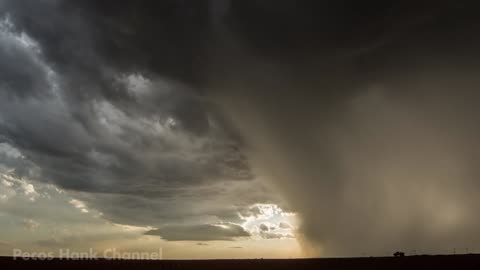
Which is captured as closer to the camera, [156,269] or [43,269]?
[43,269]

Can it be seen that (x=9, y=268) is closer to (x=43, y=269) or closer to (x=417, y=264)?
(x=43, y=269)

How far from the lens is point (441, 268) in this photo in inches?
3423

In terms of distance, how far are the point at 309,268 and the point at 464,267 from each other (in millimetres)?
29424

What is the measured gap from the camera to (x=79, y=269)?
94.2m

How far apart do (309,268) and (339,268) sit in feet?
23.1

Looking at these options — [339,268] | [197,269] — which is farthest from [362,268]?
[197,269]

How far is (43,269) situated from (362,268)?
60.9 m

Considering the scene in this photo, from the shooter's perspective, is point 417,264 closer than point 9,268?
No

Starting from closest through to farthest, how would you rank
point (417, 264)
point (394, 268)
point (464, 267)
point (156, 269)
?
point (464, 267) → point (394, 268) → point (417, 264) → point (156, 269)

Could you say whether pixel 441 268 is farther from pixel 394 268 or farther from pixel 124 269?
pixel 124 269

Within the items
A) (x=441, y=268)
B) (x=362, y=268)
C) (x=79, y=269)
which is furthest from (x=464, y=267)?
(x=79, y=269)

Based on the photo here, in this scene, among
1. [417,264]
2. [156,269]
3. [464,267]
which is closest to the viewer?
Answer: [464,267]

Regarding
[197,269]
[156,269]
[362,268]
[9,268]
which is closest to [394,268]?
[362,268]

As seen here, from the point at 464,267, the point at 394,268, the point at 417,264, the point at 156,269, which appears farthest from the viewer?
the point at 156,269
